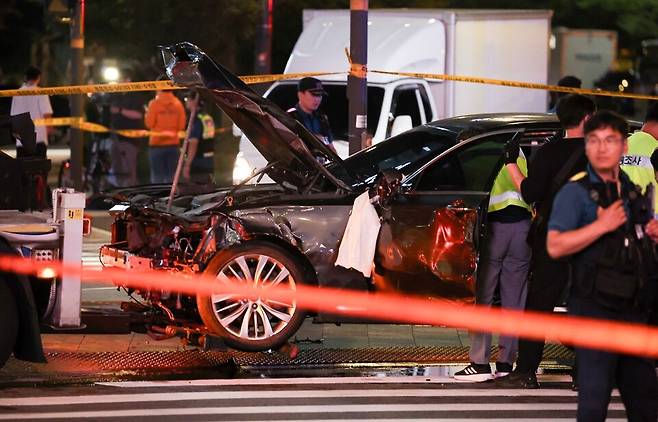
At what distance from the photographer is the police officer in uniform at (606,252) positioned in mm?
6715

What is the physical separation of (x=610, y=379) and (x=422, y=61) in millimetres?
11409

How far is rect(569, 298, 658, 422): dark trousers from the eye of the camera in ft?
22.4

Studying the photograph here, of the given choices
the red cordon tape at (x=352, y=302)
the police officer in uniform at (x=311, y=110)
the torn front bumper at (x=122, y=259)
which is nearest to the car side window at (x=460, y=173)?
the red cordon tape at (x=352, y=302)

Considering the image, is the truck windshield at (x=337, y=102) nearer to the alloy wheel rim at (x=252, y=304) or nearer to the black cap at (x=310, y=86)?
the black cap at (x=310, y=86)

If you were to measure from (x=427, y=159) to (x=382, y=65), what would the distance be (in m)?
6.91

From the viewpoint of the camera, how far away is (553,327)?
9.62 metres

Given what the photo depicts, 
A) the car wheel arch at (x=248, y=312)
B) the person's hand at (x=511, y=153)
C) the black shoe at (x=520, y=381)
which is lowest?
the black shoe at (x=520, y=381)

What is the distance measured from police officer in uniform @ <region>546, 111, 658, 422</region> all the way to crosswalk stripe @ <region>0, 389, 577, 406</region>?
248 cm

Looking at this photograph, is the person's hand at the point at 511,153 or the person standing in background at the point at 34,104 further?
the person standing in background at the point at 34,104

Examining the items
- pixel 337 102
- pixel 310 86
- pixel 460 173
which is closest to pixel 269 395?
pixel 460 173

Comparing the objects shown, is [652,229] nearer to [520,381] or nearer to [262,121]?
[520,381]

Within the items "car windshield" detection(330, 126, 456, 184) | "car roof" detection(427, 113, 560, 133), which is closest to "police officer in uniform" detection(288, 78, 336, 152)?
"car windshield" detection(330, 126, 456, 184)

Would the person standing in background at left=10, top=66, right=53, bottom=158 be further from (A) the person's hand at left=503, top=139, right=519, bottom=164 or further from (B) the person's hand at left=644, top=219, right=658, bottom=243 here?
(B) the person's hand at left=644, top=219, right=658, bottom=243

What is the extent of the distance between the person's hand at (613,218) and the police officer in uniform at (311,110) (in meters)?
6.77
